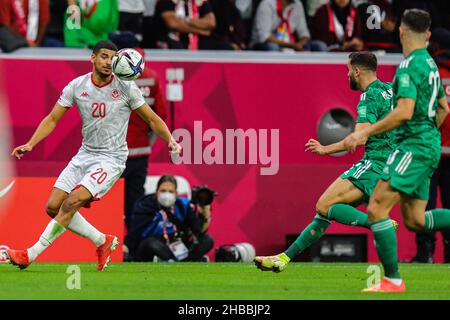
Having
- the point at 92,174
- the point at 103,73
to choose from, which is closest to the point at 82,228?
the point at 92,174

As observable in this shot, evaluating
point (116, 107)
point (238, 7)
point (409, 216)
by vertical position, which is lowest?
point (409, 216)

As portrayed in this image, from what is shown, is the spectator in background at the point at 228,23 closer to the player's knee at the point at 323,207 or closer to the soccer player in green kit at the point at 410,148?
the player's knee at the point at 323,207

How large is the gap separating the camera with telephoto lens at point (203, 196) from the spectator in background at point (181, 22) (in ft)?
9.32

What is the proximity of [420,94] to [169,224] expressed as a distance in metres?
6.38

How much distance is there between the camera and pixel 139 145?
16.5m

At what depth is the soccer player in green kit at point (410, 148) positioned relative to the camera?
9953 mm

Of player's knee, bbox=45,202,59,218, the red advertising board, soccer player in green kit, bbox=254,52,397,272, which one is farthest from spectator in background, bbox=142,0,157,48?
soccer player in green kit, bbox=254,52,397,272

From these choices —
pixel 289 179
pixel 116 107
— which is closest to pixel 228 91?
pixel 289 179

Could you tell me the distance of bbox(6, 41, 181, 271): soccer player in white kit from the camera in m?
12.8

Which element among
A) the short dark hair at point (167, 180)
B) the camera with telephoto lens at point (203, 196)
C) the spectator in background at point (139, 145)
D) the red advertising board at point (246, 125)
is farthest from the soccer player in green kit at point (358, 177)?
the red advertising board at point (246, 125)

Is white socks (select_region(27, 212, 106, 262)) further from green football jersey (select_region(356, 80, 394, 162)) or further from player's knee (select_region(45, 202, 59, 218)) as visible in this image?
green football jersey (select_region(356, 80, 394, 162))

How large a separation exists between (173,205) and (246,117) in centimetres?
→ 220

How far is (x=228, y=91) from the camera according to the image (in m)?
17.5
